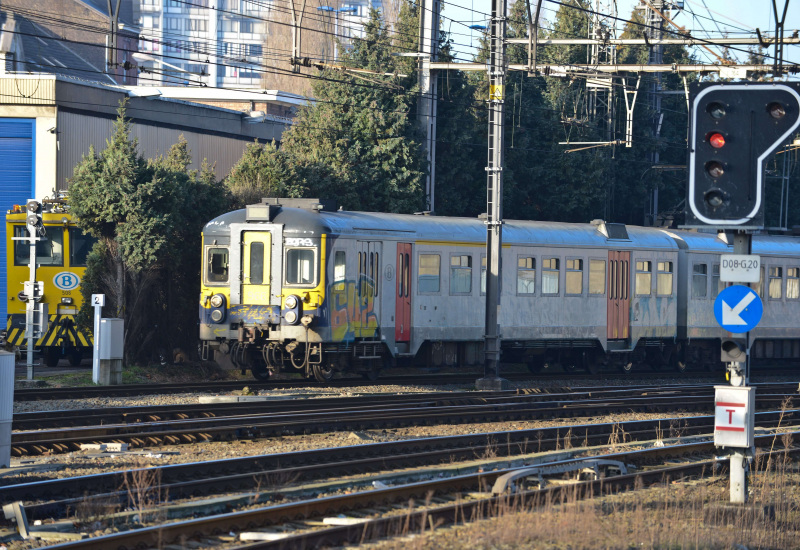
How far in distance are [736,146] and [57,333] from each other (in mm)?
18674

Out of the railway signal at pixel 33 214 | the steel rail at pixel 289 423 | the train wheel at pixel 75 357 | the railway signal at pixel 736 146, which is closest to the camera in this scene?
the railway signal at pixel 736 146

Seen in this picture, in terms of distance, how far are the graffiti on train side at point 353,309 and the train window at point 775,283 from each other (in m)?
13.2

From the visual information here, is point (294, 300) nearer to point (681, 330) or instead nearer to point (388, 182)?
point (681, 330)

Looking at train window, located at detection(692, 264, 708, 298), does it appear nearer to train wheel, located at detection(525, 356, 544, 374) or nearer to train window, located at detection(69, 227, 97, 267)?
train wheel, located at detection(525, 356, 544, 374)

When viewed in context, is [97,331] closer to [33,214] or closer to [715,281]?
[33,214]

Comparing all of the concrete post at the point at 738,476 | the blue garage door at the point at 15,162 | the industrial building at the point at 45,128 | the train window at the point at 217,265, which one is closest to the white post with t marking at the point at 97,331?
the train window at the point at 217,265

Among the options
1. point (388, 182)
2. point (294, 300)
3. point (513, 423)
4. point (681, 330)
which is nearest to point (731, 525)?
point (513, 423)

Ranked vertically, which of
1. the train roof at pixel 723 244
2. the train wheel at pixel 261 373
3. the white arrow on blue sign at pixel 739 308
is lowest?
the train wheel at pixel 261 373

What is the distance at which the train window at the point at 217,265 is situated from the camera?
22.7 meters

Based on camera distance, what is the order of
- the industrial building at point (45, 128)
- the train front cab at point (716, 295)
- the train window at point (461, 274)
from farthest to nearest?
the industrial building at point (45, 128)
the train front cab at point (716, 295)
the train window at point (461, 274)

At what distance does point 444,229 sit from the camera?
2425cm

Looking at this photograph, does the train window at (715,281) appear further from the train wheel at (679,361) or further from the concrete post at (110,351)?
the concrete post at (110,351)

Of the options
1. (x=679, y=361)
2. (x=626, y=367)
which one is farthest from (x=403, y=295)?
(x=679, y=361)

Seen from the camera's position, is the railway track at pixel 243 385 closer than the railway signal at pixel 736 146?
No
